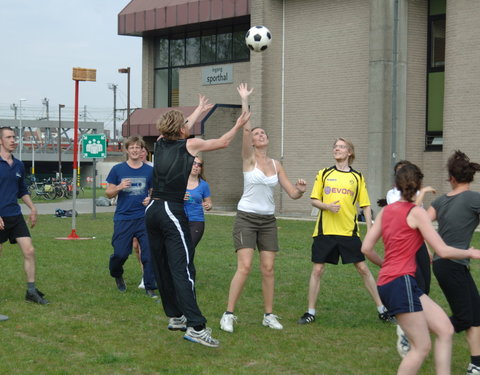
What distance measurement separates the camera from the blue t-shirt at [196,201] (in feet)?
34.2

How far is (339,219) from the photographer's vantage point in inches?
336

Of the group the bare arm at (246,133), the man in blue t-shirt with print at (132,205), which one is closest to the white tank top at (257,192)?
the bare arm at (246,133)

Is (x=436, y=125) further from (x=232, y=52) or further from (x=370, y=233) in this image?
(x=370, y=233)

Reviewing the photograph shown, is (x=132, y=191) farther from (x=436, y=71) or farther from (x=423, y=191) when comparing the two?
(x=436, y=71)

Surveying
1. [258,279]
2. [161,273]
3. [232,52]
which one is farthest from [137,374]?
[232,52]

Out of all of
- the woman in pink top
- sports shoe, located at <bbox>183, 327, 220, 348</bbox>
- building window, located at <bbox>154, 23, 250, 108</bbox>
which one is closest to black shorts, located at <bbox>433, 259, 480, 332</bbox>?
the woman in pink top

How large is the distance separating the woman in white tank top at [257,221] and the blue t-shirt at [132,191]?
216 centimetres

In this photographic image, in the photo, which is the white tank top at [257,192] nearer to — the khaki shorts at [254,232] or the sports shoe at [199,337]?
the khaki shorts at [254,232]

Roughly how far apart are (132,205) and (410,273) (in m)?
5.26

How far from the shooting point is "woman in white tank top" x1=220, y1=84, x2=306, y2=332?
26.6ft

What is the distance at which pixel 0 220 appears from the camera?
8.97 metres

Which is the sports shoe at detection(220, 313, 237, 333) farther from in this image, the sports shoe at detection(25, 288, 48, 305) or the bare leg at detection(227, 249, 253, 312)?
the sports shoe at detection(25, 288, 48, 305)

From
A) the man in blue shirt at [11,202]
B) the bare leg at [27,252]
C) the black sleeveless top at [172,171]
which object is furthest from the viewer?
the bare leg at [27,252]

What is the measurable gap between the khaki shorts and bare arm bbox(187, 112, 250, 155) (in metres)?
1.39
